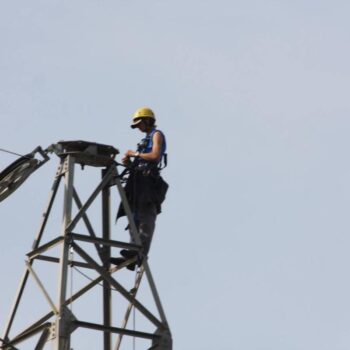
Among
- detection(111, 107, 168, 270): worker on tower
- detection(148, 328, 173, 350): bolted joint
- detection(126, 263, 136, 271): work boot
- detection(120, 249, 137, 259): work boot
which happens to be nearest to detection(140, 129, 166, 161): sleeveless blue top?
detection(111, 107, 168, 270): worker on tower

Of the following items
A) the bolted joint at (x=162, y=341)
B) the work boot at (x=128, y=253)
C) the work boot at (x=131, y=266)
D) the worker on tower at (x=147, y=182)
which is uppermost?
the worker on tower at (x=147, y=182)

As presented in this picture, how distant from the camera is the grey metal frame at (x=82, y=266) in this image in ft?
95.0

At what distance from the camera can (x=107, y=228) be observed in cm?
3109

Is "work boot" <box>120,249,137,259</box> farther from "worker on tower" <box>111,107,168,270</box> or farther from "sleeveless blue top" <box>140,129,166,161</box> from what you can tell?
"sleeveless blue top" <box>140,129,166,161</box>

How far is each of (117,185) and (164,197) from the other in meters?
0.88

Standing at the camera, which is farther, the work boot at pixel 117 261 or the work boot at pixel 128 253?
the work boot at pixel 117 261

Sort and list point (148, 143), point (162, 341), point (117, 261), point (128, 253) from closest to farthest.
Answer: point (162, 341)
point (128, 253)
point (117, 261)
point (148, 143)

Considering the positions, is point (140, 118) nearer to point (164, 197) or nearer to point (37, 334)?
point (164, 197)

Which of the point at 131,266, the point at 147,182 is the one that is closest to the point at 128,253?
the point at 131,266

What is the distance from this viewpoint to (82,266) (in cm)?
3058

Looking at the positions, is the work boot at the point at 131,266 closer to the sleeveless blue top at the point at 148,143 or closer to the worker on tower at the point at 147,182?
the worker on tower at the point at 147,182

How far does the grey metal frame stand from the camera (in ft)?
95.0

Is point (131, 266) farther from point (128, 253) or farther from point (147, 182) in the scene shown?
point (147, 182)

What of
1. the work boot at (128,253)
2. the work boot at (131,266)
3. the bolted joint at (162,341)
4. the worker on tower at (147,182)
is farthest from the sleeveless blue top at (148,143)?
the bolted joint at (162,341)
